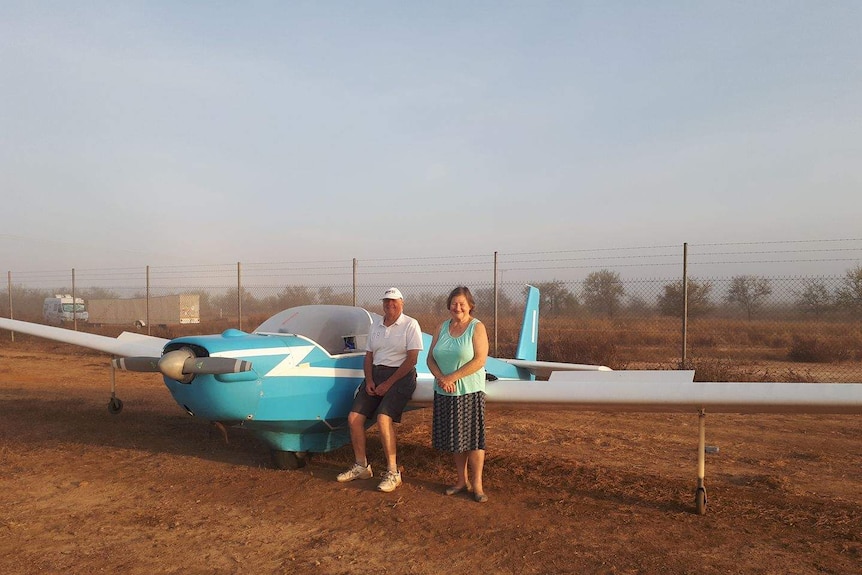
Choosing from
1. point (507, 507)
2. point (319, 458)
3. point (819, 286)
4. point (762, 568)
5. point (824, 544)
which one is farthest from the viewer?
point (819, 286)

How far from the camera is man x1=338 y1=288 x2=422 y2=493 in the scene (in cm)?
505

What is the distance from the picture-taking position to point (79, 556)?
11.9 feet

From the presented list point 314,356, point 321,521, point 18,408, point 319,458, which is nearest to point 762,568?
point 321,521

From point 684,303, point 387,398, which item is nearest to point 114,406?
point 387,398

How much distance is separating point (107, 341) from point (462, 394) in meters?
5.70

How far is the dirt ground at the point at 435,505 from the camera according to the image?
3.58 metres

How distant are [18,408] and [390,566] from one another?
24.6 ft

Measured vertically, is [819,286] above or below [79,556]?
above

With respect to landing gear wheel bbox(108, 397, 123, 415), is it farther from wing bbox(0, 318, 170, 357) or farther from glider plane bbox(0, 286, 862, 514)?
glider plane bbox(0, 286, 862, 514)

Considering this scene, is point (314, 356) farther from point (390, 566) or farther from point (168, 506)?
point (390, 566)

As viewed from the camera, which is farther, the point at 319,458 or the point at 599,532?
the point at 319,458

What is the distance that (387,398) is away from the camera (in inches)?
200

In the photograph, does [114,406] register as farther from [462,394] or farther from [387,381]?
[462,394]

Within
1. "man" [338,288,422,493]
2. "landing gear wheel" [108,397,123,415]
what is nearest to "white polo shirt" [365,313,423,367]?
"man" [338,288,422,493]
